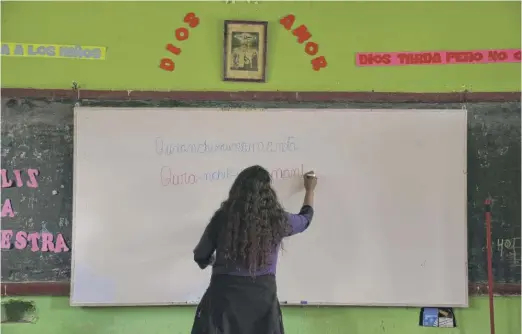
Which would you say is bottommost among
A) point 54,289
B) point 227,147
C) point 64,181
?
point 54,289

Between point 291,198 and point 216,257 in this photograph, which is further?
point 291,198

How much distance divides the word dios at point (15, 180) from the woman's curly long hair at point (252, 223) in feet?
3.19

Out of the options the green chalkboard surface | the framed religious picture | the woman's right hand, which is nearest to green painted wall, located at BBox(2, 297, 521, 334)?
the green chalkboard surface

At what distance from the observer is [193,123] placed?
208cm

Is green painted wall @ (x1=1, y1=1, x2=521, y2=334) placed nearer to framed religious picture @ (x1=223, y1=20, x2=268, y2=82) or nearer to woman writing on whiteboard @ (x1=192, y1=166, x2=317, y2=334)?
framed religious picture @ (x1=223, y1=20, x2=268, y2=82)

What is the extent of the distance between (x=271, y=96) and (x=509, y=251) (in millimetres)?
1267

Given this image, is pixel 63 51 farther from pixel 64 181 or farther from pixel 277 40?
pixel 277 40

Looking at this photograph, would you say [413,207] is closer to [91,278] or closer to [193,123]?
[193,123]

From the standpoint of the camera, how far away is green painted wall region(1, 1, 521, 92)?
2131mm

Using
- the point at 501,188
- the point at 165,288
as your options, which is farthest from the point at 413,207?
the point at 165,288

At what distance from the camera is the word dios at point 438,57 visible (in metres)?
2.13

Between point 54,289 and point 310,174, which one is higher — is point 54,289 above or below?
below

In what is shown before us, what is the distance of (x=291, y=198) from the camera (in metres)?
2.08

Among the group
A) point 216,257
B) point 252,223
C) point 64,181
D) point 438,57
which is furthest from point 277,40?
point 64,181
